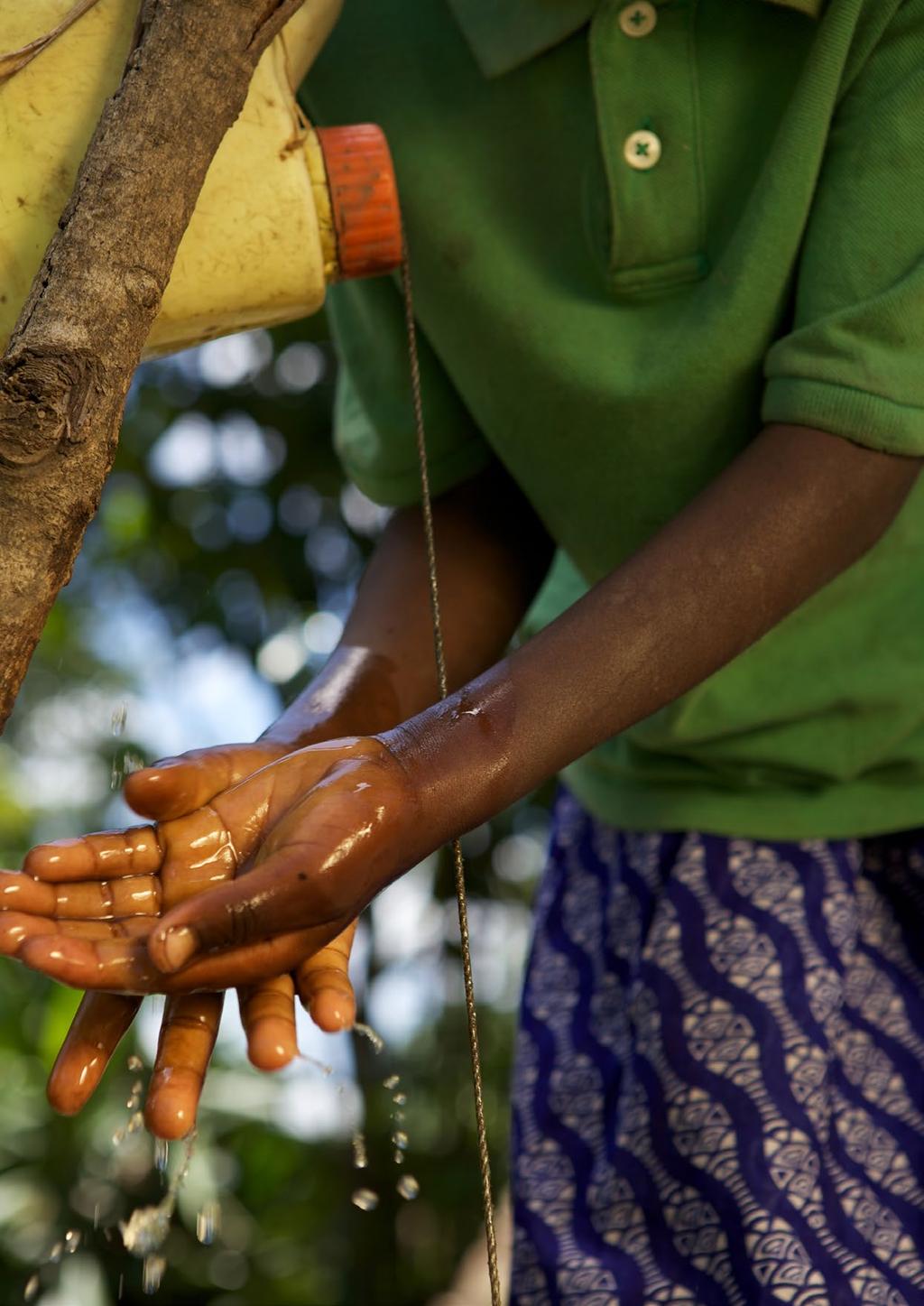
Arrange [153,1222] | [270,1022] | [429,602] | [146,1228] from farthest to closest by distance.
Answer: [146,1228], [153,1222], [429,602], [270,1022]

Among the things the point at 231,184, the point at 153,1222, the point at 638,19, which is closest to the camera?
the point at 231,184

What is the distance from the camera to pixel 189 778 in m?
1.07

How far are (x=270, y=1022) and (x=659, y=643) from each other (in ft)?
1.32

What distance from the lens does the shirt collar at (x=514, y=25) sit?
134 centimetres

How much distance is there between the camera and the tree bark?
90 centimetres

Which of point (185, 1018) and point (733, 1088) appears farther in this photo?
point (733, 1088)

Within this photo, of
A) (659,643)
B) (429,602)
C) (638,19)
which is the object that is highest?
(638,19)

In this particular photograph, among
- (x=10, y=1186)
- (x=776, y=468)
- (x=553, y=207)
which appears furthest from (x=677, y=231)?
(x=10, y=1186)

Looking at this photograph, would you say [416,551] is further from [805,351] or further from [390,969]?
[390,969]

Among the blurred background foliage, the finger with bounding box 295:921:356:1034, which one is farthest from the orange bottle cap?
the blurred background foliage

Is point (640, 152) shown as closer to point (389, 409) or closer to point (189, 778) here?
point (389, 409)

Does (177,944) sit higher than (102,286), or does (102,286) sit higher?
(102,286)

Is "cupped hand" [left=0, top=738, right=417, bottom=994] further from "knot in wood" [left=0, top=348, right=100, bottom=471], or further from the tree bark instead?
"knot in wood" [left=0, top=348, right=100, bottom=471]

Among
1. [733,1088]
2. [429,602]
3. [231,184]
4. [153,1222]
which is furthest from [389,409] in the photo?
[153,1222]
